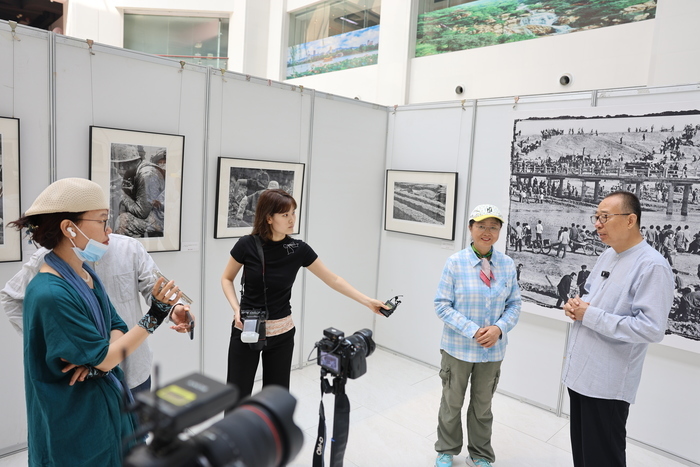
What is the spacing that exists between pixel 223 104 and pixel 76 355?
9.18ft

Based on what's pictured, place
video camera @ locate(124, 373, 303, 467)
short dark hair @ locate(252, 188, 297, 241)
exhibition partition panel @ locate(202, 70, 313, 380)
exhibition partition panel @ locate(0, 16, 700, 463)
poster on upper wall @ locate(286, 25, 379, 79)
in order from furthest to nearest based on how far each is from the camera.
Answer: poster on upper wall @ locate(286, 25, 379, 79)
exhibition partition panel @ locate(202, 70, 313, 380)
exhibition partition panel @ locate(0, 16, 700, 463)
short dark hair @ locate(252, 188, 297, 241)
video camera @ locate(124, 373, 303, 467)

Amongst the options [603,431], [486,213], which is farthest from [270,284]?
[603,431]

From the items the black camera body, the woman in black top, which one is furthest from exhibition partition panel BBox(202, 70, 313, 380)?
the black camera body

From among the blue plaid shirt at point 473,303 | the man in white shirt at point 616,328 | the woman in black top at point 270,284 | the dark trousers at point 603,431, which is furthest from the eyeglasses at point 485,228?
the dark trousers at point 603,431

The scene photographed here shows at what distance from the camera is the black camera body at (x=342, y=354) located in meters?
1.79

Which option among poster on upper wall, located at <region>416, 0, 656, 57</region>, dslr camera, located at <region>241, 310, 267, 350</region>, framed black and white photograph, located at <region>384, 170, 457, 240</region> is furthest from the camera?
framed black and white photograph, located at <region>384, 170, 457, 240</region>

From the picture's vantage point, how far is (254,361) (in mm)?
2867

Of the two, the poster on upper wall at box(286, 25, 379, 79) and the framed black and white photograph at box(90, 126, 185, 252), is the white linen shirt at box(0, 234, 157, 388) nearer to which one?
the framed black and white photograph at box(90, 126, 185, 252)

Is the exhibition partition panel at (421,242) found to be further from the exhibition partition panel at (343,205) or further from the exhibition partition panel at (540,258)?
the exhibition partition panel at (343,205)

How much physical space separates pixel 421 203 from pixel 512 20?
2561 mm

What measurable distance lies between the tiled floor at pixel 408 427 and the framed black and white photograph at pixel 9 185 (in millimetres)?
1455

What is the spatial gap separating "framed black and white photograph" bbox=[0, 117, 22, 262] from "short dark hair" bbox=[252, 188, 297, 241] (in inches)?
60.9

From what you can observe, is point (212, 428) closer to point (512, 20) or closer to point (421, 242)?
point (421, 242)

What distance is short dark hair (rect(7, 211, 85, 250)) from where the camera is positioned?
5.42 feet
